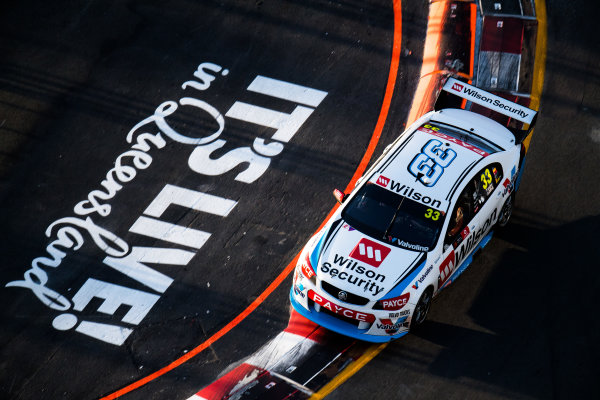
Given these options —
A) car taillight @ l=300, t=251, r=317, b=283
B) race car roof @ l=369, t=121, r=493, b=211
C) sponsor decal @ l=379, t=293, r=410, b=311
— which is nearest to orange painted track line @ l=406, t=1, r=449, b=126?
race car roof @ l=369, t=121, r=493, b=211

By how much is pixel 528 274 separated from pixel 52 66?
416 inches

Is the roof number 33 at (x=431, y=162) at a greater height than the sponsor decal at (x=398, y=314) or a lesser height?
greater

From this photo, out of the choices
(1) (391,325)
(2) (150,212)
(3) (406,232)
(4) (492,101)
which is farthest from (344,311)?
(4) (492,101)

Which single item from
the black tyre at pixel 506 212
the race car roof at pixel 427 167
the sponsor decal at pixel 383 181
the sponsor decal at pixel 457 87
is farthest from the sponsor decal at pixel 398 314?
the sponsor decal at pixel 457 87

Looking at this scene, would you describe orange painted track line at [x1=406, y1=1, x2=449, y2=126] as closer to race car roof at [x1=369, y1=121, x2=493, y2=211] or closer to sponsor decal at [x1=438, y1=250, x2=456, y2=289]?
race car roof at [x1=369, y1=121, x2=493, y2=211]

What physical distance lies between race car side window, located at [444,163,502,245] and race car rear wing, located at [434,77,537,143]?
1.01 meters

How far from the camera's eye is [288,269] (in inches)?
523

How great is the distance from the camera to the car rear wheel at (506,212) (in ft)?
43.1

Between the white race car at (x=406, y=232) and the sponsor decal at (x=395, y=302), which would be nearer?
the sponsor decal at (x=395, y=302)

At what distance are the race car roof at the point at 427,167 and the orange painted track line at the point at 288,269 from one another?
1.99 meters

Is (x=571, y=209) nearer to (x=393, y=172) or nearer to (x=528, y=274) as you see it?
(x=528, y=274)

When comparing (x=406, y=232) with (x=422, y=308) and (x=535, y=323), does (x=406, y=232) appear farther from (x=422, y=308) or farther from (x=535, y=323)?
(x=535, y=323)

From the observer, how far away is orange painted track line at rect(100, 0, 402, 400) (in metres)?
11.9

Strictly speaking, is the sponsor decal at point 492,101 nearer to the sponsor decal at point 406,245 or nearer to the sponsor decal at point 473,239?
the sponsor decal at point 473,239
